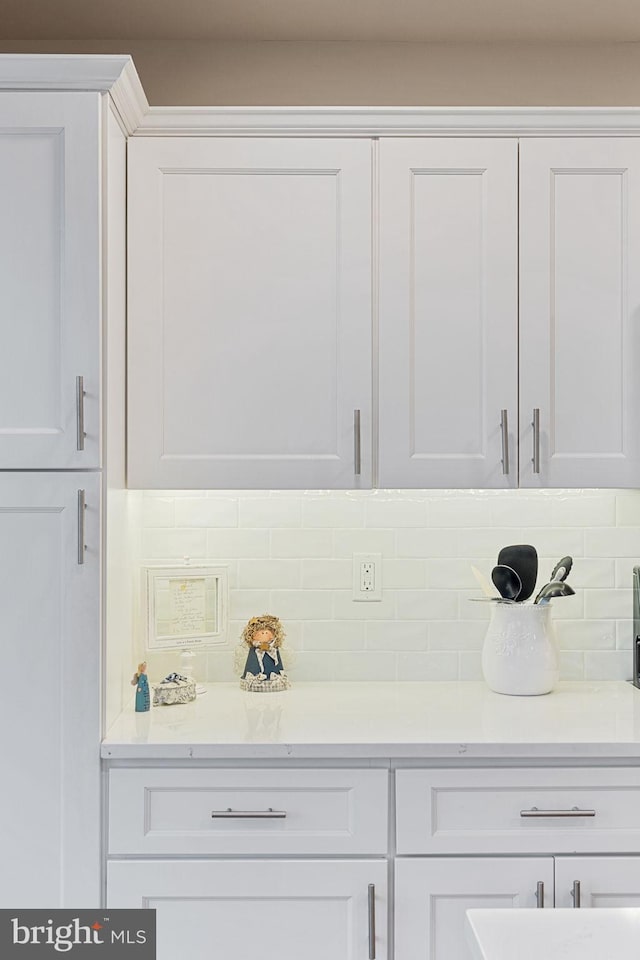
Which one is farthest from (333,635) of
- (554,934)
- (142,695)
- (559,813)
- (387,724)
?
(554,934)

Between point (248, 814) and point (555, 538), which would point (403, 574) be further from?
point (248, 814)

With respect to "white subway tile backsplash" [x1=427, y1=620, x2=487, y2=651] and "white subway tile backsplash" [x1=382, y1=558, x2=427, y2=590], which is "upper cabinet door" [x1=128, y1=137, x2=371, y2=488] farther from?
"white subway tile backsplash" [x1=427, y1=620, x2=487, y2=651]

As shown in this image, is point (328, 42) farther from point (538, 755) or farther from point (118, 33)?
point (538, 755)

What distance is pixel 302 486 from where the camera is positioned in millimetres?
2041

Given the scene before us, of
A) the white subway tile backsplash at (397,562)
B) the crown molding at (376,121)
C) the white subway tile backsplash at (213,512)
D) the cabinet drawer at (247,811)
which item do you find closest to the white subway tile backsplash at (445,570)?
the white subway tile backsplash at (397,562)

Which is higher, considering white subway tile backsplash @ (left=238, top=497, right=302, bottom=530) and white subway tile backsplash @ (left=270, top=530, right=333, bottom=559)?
white subway tile backsplash @ (left=238, top=497, right=302, bottom=530)

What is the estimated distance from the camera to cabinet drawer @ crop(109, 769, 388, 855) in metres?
1.76

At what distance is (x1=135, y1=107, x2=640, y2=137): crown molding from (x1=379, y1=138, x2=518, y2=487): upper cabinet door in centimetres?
4

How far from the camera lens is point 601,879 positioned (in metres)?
1.76

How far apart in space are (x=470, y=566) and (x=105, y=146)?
1462mm

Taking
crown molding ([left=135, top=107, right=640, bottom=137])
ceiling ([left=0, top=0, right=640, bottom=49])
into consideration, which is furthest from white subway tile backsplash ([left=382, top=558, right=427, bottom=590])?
ceiling ([left=0, top=0, right=640, bottom=49])

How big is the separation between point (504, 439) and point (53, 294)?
1136 millimetres

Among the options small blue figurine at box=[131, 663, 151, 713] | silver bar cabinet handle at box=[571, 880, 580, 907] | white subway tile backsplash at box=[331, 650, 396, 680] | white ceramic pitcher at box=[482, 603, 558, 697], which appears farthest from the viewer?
white subway tile backsplash at box=[331, 650, 396, 680]

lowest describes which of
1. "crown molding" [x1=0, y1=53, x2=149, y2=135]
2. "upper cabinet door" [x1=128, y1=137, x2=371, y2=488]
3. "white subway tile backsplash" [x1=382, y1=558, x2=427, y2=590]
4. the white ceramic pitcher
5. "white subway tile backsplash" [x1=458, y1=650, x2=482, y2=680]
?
"white subway tile backsplash" [x1=458, y1=650, x2=482, y2=680]
